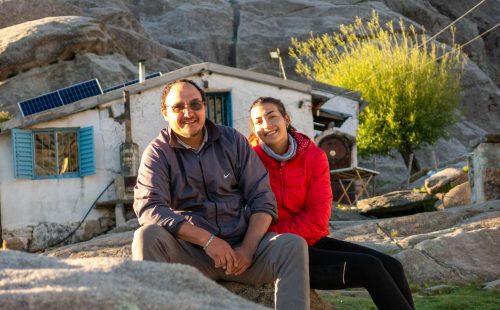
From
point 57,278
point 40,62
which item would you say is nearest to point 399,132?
point 40,62

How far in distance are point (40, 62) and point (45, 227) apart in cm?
1327

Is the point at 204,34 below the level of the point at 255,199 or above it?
above

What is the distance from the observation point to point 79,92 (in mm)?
22094

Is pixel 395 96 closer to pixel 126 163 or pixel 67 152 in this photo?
pixel 126 163

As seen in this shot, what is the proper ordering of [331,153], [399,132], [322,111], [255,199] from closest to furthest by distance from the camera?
1. [255,199]
2. [322,111]
3. [331,153]
4. [399,132]

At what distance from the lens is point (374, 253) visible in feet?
17.1

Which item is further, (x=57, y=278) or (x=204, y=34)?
(x=204, y=34)

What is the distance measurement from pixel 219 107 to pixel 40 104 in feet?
14.3

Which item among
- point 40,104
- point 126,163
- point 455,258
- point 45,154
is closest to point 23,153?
point 45,154

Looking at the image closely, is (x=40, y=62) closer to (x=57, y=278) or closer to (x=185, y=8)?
(x=185, y=8)

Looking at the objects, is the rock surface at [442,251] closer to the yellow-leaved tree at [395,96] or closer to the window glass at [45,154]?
the window glass at [45,154]

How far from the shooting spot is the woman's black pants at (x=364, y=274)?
4.76 m

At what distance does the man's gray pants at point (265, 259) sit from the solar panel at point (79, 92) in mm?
17300

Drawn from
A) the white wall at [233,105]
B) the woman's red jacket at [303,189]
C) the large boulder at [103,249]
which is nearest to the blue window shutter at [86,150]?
the white wall at [233,105]
